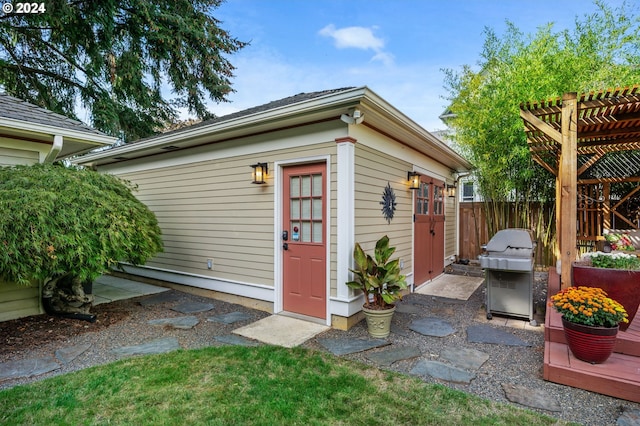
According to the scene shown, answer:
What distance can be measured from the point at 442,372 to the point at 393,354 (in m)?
0.48

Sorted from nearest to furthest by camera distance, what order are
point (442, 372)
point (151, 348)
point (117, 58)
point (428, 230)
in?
point (442, 372) → point (151, 348) → point (428, 230) → point (117, 58)

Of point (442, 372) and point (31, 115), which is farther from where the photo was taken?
point (31, 115)

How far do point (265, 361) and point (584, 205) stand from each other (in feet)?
24.1

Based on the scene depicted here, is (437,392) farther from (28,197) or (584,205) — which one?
(584,205)

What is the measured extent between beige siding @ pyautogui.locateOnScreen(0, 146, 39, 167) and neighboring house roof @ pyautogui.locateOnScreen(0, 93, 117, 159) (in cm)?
17

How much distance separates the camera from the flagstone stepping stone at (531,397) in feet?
7.16

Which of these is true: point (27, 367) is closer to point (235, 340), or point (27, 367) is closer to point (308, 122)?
point (235, 340)

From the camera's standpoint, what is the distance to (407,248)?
17.3ft

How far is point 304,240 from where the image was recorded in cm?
405

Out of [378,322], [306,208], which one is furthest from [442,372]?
→ [306,208]

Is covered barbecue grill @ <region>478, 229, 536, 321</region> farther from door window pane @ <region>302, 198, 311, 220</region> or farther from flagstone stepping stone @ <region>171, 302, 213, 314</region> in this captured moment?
flagstone stepping stone @ <region>171, 302, 213, 314</region>

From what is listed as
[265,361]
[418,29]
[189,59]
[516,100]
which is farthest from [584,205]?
[189,59]

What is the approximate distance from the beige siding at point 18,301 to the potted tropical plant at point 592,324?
5.81 m

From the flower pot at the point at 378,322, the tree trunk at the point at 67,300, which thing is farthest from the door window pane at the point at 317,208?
the tree trunk at the point at 67,300
